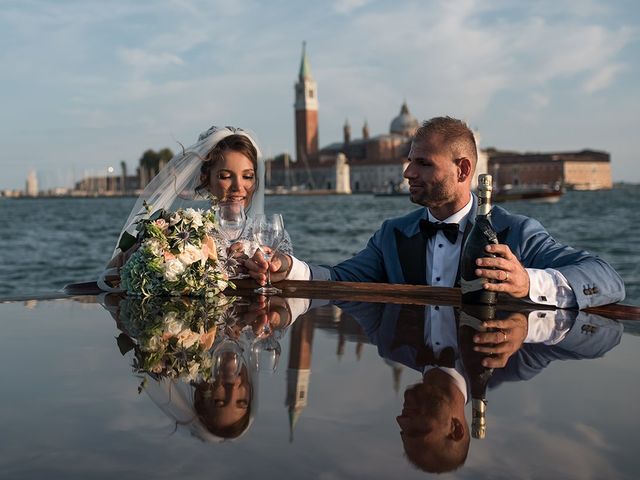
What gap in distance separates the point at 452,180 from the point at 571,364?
84 cm

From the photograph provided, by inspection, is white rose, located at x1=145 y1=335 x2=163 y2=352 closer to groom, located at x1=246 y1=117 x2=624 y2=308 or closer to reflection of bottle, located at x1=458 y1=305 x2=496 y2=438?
reflection of bottle, located at x1=458 y1=305 x2=496 y2=438

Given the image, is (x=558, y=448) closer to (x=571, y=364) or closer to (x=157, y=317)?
(x=571, y=364)

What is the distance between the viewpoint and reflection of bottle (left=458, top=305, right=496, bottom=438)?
1.92 feet

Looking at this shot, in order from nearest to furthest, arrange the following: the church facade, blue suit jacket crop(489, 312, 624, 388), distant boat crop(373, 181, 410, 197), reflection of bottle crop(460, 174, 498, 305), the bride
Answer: blue suit jacket crop(489, 312, 624, 388) → reflection of bottle crop(460, 174, 498, 305) → the bride → distant boat crop(373, 181, 410, 197) → the church facade

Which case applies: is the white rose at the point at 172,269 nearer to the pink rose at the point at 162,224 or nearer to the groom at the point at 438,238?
the pink rose at the point at 162,224

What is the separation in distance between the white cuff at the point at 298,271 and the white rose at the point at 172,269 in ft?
0.99

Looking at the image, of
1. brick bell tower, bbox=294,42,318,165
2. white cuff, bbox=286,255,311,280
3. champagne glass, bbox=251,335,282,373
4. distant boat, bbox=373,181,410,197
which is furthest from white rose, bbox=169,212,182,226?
brick bell tower, bbox=294,42,318,165

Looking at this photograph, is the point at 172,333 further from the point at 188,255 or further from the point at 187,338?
the point at 188,255

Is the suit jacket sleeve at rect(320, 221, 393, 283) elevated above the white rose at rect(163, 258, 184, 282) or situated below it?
below

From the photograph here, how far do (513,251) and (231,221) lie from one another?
0.56m

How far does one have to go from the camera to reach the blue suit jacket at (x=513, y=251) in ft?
4.05

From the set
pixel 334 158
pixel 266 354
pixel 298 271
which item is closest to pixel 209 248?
pixel 298 271

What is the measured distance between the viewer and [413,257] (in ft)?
5.46

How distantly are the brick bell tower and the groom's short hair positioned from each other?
51.1 m
